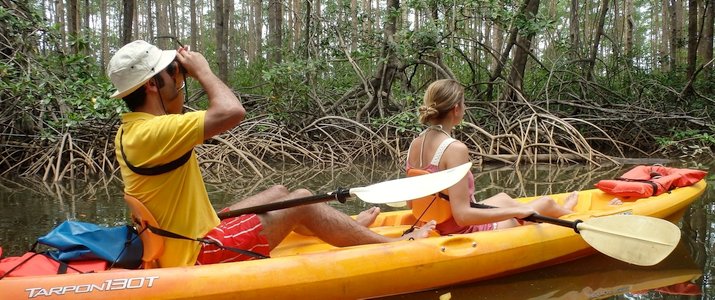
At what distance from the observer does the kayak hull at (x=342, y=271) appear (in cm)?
197

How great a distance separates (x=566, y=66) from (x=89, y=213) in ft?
22.7

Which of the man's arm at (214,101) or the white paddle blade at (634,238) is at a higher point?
the man's arm at (214,101)

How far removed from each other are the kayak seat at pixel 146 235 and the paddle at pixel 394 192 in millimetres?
337

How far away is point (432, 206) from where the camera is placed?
2.79 meters

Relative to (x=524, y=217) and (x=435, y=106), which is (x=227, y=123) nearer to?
(x=435, y=106)

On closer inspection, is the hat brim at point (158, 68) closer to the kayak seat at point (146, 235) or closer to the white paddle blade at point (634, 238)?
the kayak seat at point (146, 235)

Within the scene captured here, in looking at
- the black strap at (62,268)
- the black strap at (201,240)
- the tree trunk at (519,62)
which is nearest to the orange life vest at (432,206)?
the black strap at (201,240)

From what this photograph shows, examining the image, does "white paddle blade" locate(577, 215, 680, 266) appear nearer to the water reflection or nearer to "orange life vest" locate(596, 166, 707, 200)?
the water reflection

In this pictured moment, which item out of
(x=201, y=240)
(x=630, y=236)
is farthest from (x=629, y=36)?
(x=201, y=240)

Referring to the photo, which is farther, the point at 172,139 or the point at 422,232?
the point at 422,232

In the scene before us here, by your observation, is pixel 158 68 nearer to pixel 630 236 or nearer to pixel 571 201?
Result: pixel 630 236

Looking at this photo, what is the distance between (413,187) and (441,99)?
420 millimetres

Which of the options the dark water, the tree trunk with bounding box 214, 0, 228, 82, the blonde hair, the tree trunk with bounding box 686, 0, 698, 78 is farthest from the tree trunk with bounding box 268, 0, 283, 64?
the blonde hair

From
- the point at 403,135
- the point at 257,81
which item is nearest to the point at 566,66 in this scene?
the point at 403,135
